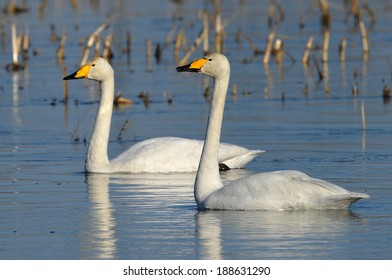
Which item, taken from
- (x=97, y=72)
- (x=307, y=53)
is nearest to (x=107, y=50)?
(x=307, y=53)

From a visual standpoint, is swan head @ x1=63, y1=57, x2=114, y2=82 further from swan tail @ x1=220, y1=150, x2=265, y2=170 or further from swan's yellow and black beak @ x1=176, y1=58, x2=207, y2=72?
swan's yellow and black beak @ x1=176, y1=58, x2=207, y2=72

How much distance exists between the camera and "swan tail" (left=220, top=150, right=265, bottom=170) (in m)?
14.3

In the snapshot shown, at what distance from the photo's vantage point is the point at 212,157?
1141 cm

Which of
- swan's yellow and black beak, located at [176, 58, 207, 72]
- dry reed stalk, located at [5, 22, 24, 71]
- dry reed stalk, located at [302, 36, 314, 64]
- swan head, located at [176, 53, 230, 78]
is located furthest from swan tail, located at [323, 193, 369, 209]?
dry reed stalk, located at [5, 22, 24, 71]

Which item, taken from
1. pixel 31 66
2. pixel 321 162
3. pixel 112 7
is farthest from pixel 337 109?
pixel 112 7

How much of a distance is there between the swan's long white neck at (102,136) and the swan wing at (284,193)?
3492 millimetres

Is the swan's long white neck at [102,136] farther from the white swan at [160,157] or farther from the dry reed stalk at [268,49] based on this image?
the dry reed stalk at [268,49]

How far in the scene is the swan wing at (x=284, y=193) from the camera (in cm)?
1075

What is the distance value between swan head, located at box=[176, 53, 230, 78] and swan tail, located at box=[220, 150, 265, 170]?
2.83 metres

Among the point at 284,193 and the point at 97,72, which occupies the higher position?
the point at 97,72

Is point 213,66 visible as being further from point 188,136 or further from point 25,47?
point 25,47

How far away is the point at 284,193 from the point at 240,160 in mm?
3564
